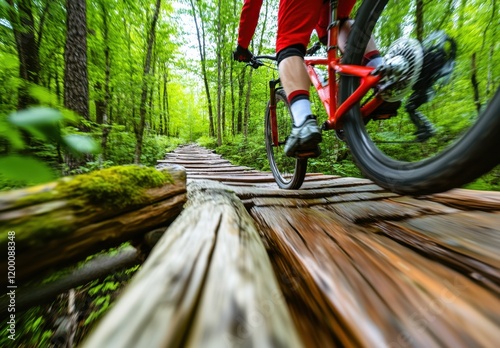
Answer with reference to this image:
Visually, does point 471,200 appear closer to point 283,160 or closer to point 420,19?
point 420,19

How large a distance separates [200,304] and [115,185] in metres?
0.57

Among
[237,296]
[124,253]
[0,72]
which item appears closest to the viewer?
[237,296]

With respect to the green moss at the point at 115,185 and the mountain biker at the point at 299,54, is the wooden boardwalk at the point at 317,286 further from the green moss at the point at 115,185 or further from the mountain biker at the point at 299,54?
the mountain biker at the point at 299,54

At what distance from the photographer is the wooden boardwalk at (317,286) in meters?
0.32

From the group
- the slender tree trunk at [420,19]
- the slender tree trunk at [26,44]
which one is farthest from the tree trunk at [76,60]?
the slender tree trunk at [420,19]

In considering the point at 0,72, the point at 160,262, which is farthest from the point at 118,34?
the point at 160,262

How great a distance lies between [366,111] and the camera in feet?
4.29

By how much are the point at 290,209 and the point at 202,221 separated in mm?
617

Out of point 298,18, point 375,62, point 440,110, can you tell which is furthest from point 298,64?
point 440,110

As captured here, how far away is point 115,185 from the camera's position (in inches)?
29.6

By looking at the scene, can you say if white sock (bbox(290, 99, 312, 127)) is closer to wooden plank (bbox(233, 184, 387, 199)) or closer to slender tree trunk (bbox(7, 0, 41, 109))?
wooden plank (bbox(233, 184, 387, 199))

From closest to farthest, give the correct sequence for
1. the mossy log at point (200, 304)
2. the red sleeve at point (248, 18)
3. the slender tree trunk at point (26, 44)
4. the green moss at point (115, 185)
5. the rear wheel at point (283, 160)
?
the mossy log at point (200, 304)
the green moss at point (115, 185)
the red sleeve at point (248, 18)
the rear wheel at point (283, 160)
the slender tree trunk at point (26, 44)

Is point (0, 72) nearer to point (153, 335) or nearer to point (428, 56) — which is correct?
point (153, 335)

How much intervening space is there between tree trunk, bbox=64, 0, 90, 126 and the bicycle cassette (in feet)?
13.0
